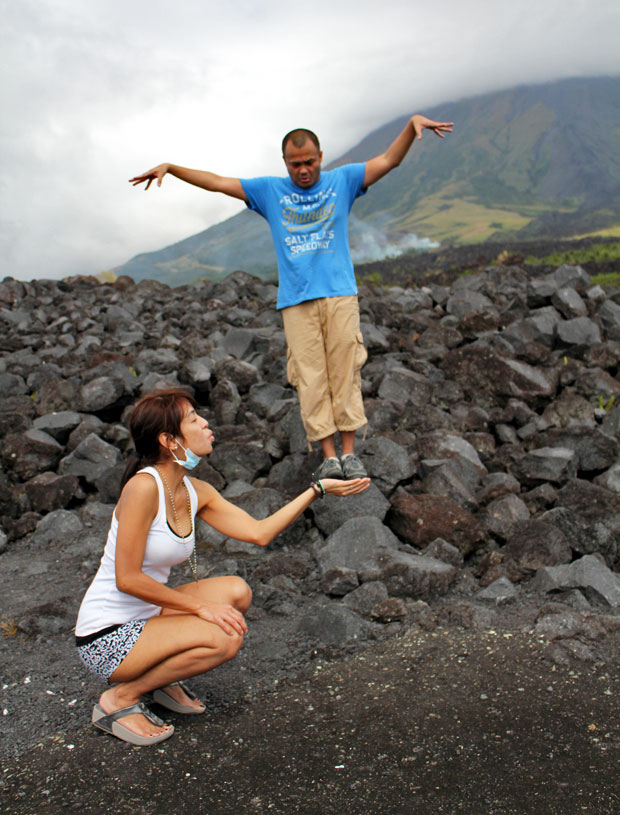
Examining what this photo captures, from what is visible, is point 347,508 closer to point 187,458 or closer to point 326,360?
point 326,360

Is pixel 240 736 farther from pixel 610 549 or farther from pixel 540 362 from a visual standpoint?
pixel 540 362

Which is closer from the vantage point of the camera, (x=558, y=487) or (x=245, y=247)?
(x=558, y=487)

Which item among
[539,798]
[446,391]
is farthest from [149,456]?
[446,391]

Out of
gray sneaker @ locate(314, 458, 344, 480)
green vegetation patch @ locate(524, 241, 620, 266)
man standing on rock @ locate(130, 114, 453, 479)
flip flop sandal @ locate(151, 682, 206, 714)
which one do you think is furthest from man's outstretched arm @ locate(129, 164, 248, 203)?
green vegetation patch @ locate(524, 241, 620, 266)

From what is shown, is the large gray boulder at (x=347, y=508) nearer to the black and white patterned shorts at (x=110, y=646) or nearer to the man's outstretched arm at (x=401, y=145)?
the man's outstretched arm at (x=401, y=145)

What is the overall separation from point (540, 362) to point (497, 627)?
4.97 m

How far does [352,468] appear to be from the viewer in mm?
4770

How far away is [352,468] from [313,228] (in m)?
1.55

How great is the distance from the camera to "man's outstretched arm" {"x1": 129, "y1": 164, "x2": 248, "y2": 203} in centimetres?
472

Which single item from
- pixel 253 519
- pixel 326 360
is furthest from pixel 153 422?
pixel 326 360

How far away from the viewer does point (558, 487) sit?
6.07m

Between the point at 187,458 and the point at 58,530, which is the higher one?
the point at 187,458

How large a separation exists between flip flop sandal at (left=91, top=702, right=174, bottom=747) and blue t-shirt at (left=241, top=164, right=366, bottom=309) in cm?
263

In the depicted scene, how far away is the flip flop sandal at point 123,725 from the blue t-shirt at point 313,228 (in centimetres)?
263
